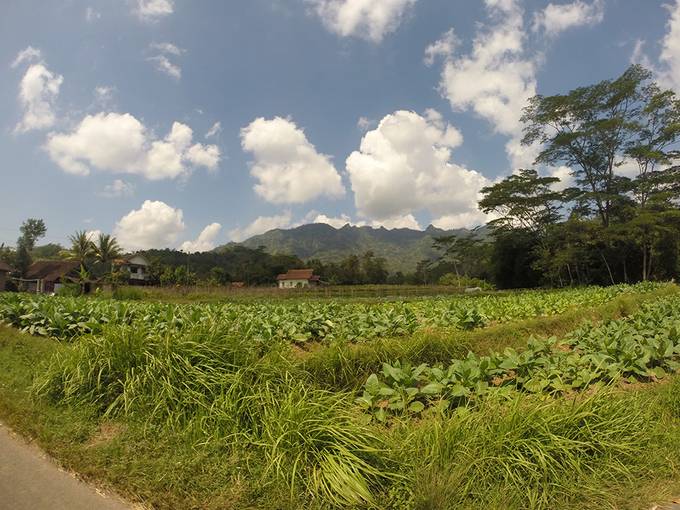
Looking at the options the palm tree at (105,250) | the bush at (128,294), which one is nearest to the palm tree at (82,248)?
the palm tree at (105,250)

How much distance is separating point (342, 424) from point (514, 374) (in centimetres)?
291

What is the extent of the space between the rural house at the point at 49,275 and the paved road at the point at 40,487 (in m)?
45.9

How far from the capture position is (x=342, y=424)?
3.14m

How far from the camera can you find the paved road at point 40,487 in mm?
2594

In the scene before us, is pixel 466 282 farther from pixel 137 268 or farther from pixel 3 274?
pixel 3 274

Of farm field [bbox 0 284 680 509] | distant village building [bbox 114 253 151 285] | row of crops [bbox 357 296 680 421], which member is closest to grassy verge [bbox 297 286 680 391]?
farm field [bbox 0 284 680 509]

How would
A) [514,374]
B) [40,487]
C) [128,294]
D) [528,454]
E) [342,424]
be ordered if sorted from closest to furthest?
1. [40,487]
2. [528,454]
3. [342,424]
4. [514,374]
5. [128,294]

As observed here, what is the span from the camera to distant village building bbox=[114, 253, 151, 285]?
53750mm

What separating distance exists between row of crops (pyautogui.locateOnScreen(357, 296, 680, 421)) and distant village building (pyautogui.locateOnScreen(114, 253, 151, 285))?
184 feet

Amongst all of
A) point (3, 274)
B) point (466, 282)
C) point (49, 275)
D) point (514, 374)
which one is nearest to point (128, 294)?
point (514, 374)

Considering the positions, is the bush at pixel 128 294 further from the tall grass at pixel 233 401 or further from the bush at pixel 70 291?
the tall grass at pixel 233 401

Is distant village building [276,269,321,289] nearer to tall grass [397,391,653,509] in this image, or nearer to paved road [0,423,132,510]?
paved road [0,423,132,510]

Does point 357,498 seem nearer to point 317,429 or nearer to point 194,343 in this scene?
point 317,429

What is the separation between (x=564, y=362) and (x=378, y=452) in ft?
10.5
